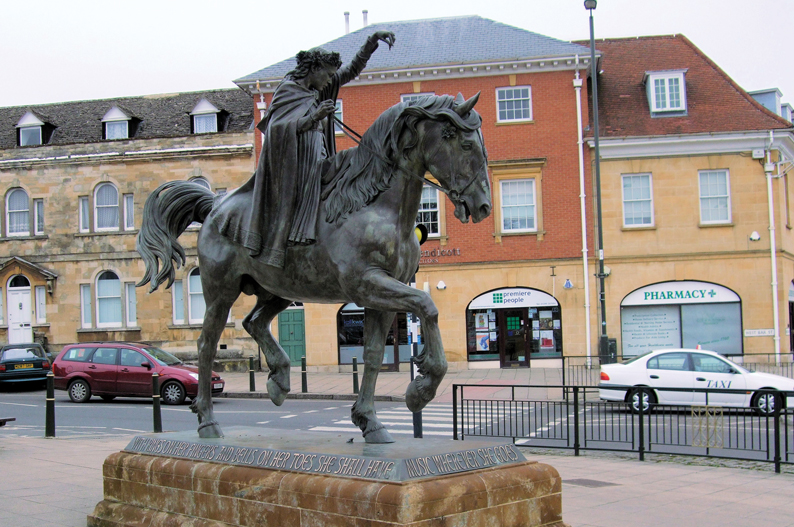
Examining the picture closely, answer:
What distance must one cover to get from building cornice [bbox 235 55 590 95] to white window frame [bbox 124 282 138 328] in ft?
34.5

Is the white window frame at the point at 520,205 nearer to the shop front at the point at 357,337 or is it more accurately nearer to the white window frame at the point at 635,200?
the white window frame at the point at 635,200

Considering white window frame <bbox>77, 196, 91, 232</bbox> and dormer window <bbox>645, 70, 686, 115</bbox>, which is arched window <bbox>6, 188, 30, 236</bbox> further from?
dormer window <bbox>645, 70, 686, 115</bbox>

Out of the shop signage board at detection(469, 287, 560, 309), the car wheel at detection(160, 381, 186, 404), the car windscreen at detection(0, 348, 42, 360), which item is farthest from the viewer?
the shop signage board at detection(469, 287, 560, 309)


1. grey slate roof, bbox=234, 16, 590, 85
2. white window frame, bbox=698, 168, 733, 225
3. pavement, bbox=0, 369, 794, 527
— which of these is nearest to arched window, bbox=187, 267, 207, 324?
grey slate roof, bbox=234, 16, 590, 85

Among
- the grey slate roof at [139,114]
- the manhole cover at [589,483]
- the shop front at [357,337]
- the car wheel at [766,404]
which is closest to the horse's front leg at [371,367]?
the manhole cover at [589,483]

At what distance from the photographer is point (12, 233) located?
33469 millimetres

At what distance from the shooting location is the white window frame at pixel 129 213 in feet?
107

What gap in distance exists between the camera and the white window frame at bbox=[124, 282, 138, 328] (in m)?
32.7

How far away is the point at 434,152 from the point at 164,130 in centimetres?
3075

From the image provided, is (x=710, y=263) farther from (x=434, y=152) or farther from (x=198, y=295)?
(x=434, y=152)

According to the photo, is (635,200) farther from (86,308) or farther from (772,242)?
(86,308)

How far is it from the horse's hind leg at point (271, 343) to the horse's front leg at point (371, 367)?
87 centimetres

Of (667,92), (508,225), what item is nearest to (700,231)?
(667,92)

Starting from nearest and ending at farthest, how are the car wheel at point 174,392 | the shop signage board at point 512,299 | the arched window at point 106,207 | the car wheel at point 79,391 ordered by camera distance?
the car wheel at point 174,392
the car wheel at point 79,391
the shop signage board at point 512,299
the arched window at point 106,207
